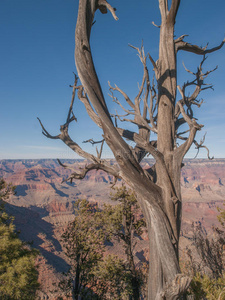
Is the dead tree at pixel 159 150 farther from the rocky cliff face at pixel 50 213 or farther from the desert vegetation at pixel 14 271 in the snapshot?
the desert vegetation at pixel 14 271

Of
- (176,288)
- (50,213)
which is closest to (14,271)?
(176,288)

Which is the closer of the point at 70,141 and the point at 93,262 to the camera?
the point at 70,141

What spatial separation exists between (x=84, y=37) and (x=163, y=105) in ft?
5.86

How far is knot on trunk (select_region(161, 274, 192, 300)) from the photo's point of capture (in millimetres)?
2359

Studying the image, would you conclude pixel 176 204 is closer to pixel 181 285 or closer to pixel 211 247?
pixel 181 285

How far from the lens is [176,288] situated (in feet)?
7.76

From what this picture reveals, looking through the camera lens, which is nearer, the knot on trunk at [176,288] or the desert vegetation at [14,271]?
the knot on trunk at [176,288]

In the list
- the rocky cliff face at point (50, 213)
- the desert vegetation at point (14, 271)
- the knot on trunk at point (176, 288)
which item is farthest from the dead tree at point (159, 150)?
the desert vegetation at point (14, 271)

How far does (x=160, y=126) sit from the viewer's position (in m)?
3.39

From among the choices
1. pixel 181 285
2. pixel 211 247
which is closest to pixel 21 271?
pixel 181 285

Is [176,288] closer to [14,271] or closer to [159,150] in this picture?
[159,150]

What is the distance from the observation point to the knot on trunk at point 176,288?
236 cm

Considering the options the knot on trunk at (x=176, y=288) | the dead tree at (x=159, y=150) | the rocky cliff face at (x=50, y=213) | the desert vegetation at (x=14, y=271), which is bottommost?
the rocky cliff face at (x=50, y=213)

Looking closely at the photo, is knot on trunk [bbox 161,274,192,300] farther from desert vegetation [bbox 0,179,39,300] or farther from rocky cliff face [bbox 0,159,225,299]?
desert vegetation [bbox 0,179,39,300]
